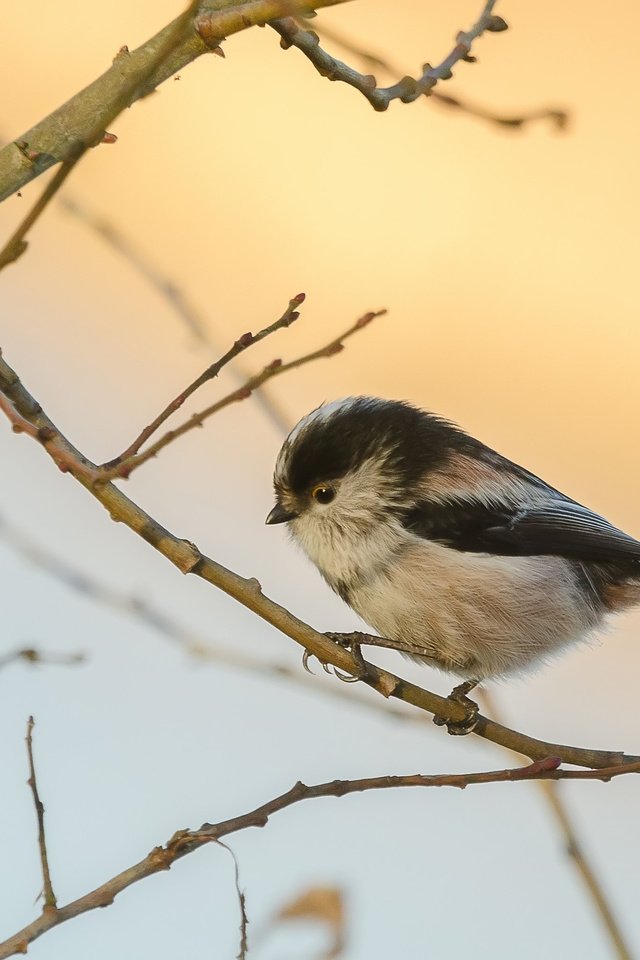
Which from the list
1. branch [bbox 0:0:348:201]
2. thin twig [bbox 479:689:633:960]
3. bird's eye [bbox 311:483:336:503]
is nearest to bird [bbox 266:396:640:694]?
bird's eye [bbox 311:483:336:503]

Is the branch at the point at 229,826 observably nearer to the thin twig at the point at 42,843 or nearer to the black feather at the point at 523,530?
Result: the thin twig at the point at 42,843

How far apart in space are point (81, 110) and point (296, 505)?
128 centimetres

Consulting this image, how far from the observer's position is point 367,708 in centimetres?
206

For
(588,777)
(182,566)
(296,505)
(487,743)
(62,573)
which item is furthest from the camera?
(296,505)

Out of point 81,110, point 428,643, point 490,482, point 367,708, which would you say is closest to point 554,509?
point 490,482

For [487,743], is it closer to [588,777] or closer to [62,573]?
[588,777]

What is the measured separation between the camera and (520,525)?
110 inches

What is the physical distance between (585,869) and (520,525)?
3.62 ft

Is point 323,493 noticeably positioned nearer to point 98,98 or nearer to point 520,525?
point 520,525

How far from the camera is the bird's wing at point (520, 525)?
8.75ft

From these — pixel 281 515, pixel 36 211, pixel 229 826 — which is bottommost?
pixel 229 826

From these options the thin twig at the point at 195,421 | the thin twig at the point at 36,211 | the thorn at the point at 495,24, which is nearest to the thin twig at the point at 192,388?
the thin twig at the point at 195,421

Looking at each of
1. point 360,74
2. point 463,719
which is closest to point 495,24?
point 360,74

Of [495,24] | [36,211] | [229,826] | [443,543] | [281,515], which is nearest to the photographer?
[36,211]
